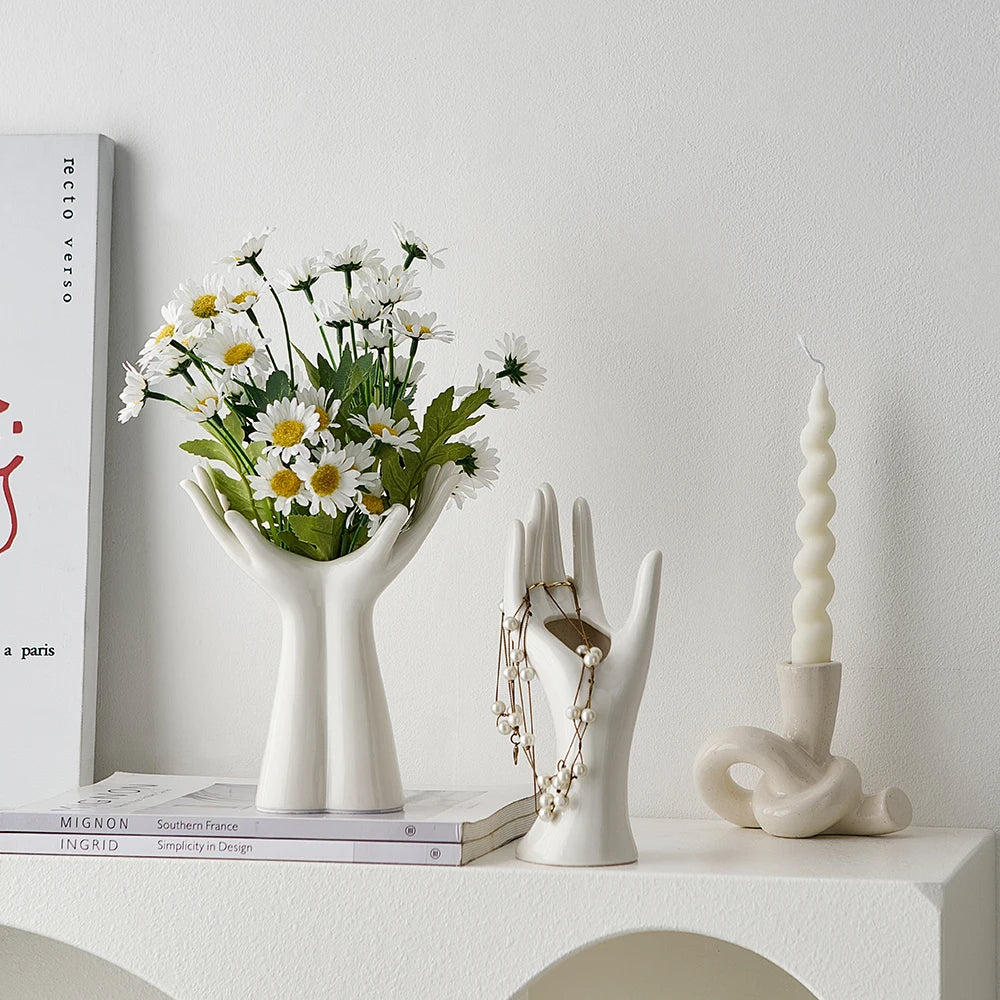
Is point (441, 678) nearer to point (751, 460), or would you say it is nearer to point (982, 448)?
point (751, 460)

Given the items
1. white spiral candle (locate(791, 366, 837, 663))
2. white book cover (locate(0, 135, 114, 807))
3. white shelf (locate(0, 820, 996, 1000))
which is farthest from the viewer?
white book cover (locate(0, 135, 114, 807))

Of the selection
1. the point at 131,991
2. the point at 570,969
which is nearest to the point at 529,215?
the point at 570,969

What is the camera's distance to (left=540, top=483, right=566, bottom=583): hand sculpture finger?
0.87 m

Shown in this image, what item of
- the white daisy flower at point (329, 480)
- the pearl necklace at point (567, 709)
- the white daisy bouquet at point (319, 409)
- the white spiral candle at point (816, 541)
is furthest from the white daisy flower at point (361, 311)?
the white spiral candle at point (816, 541)

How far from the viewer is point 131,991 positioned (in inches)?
→ 43.8

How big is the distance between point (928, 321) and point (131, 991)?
878 millimetres

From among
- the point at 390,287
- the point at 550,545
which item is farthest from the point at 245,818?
the point at 390,287

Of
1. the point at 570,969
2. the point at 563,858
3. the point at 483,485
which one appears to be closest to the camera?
the point at 563,858

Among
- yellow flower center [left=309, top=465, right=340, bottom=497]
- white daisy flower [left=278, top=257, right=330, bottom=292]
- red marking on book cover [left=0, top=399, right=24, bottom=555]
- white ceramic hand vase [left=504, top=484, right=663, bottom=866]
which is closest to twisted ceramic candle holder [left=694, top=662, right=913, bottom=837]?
white ceramic hand vase [left=504, top=484, right=663, bottom=866]

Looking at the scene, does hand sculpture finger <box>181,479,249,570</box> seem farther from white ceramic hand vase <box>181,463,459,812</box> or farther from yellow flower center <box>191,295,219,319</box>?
A: yellow flower center <box>191,295,219,319</box>

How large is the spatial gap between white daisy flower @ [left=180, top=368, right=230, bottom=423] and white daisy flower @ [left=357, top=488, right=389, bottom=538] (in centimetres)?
12

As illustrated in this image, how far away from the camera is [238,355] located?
877 mm

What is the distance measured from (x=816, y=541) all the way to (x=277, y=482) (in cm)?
40

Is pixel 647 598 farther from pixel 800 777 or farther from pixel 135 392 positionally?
pixel 135 392
